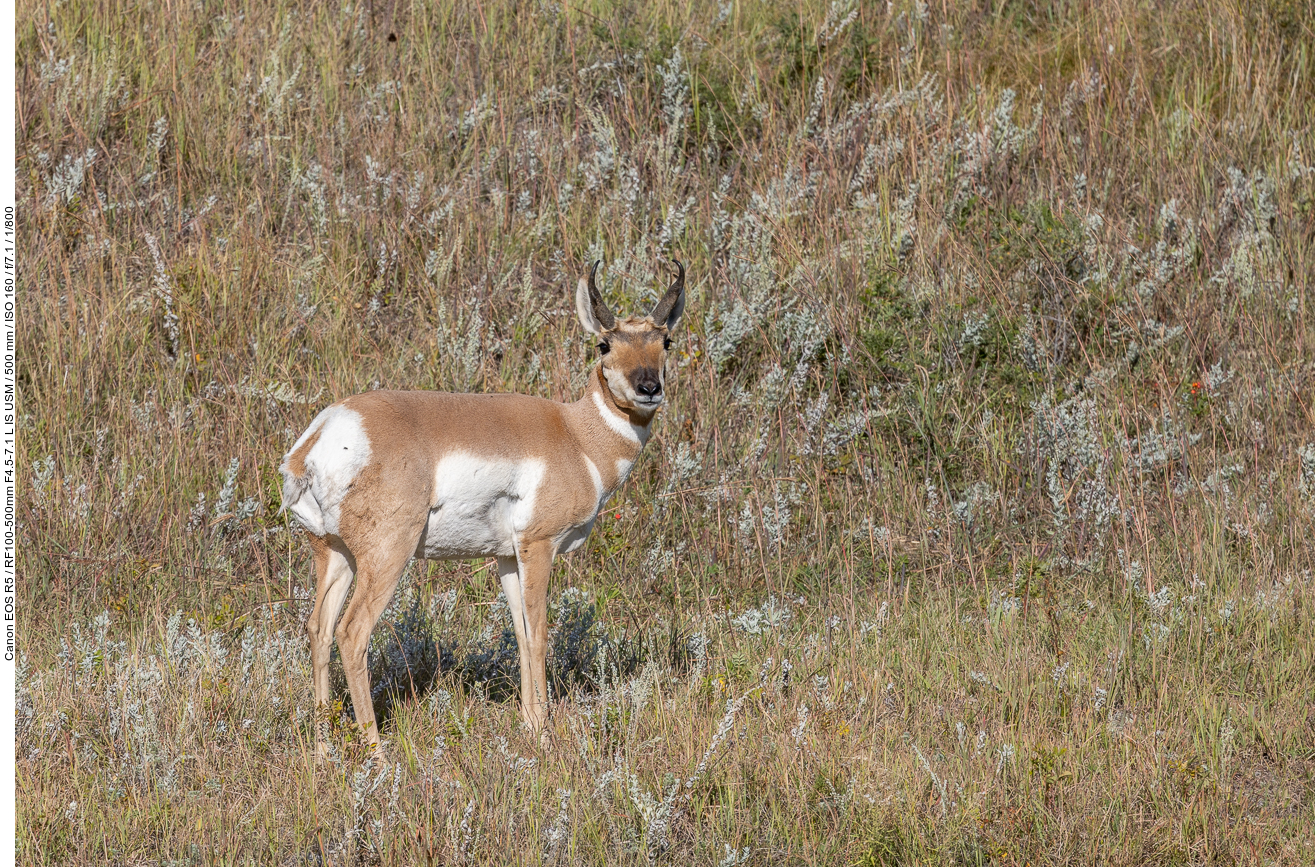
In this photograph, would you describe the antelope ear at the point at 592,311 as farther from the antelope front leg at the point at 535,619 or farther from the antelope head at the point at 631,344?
the antelope front leg at the point at 535,619

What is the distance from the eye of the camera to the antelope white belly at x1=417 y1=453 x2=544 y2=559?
4.74 m

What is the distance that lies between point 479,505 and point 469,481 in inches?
4.3

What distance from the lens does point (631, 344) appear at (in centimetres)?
509

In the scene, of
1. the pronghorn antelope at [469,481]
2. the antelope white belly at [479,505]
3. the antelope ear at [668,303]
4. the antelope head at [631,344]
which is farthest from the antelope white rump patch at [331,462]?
the antelope ear at [668,303]

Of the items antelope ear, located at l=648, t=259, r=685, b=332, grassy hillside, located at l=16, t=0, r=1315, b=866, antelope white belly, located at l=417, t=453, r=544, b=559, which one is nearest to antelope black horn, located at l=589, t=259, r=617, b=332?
antelope ear, located at l=648, t=259, r=685, b=332

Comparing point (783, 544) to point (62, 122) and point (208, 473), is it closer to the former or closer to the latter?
point (208, 473)

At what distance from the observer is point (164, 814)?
4.05 meters

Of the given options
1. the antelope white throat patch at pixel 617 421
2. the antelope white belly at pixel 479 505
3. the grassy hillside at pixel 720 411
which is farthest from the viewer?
the antelope white throat patch at pixel 617 421

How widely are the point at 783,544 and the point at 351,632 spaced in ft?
8.46

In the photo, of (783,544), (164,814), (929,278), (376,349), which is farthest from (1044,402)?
(164,814)

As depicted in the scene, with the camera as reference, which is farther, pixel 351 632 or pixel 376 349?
pixel 376 349

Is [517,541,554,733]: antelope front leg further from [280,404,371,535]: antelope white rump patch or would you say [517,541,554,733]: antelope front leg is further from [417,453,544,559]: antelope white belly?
[280,404,371,535]: antelope white rump patch

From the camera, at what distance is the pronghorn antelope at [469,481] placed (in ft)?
15.1

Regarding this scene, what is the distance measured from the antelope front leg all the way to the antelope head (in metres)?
0.65
